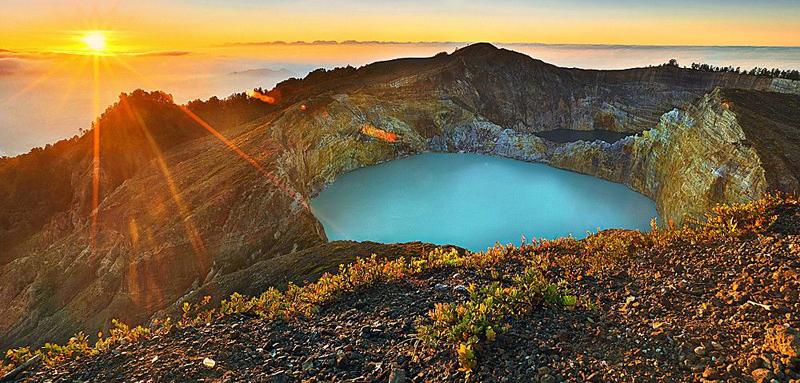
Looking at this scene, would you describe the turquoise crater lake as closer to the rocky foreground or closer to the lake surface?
the lake surface

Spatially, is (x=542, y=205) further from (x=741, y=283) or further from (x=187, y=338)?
(x=187, y=338)

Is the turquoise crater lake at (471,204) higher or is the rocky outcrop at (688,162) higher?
the rocky outcrop at (688,162)

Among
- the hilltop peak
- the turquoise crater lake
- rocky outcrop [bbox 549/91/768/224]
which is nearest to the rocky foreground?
the turquoise crater lake

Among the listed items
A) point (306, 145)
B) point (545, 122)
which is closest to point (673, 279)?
point (306, 145)

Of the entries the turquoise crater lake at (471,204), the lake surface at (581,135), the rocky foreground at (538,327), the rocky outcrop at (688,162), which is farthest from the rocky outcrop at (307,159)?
the rocky foreground at (538,327)

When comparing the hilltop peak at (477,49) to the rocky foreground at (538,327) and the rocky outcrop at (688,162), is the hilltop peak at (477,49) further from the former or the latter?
the rocky foreground at (538,327)

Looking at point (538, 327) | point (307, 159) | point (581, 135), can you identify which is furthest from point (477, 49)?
point (538, 327)
